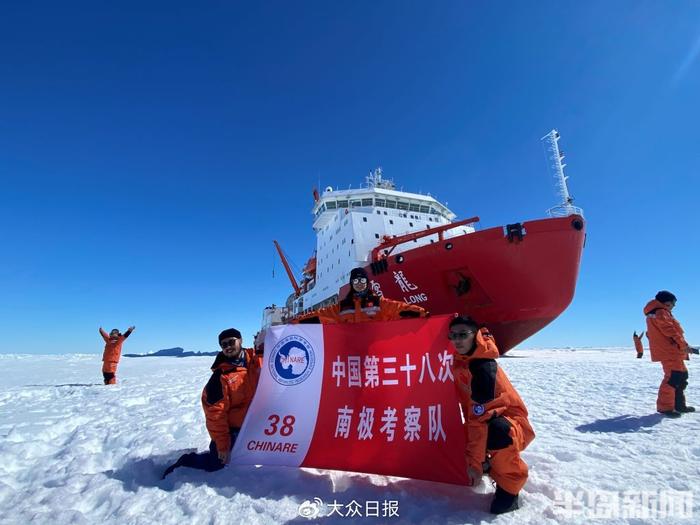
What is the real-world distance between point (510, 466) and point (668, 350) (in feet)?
13.1

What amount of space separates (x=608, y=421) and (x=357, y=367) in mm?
3463

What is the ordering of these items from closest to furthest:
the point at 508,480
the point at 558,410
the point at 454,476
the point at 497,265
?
the point at 508,480 → the point at 454,476 → the point at 558,410 → the point at 497,265

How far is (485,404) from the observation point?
2.09m

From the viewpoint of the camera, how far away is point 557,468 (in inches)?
99.6

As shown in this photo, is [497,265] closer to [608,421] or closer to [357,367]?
[608,421]

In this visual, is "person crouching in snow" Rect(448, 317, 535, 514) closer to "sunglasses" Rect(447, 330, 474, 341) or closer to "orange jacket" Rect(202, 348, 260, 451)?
"sunglasses" Rect(447, 330, 474, 341)

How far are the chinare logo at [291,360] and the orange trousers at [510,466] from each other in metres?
1.49

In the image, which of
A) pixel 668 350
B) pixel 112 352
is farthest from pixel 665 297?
pixel 112 352

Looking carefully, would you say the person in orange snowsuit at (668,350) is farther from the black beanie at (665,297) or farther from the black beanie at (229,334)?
the black beanie at (229,334)

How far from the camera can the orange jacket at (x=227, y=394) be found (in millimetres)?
2637

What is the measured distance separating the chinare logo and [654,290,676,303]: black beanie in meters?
4.82

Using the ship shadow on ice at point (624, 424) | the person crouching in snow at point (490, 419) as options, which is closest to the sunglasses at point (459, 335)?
the person crouching in snow at point (490, 419)

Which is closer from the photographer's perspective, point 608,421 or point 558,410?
point 608,421

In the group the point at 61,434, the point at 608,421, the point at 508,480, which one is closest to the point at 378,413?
the point at 508,480
